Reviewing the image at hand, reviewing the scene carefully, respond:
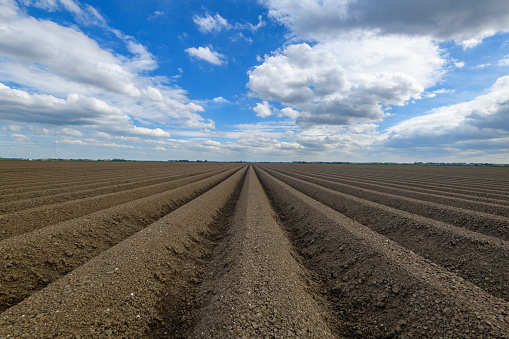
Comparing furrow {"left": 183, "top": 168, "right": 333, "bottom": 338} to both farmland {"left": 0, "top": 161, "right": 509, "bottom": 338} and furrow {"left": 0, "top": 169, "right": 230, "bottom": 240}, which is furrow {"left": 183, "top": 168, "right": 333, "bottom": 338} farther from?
furrow {"left": 0, "top": 169, "right": 230, "bottom": 240}

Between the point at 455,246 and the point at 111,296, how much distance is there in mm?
9374

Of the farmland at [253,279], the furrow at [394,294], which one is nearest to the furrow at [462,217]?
the farmland at [253,279]

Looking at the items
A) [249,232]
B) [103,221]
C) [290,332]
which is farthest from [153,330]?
[103,221]

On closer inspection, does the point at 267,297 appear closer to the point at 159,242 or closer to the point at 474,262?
the point at 159,242

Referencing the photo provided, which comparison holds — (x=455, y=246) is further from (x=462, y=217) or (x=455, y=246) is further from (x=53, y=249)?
(x=53, y=249)

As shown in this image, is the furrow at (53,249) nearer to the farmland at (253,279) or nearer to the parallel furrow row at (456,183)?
the farmland at (253,279)

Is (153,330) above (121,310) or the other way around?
the other way around

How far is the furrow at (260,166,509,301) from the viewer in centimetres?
552

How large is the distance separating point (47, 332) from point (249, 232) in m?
5.89

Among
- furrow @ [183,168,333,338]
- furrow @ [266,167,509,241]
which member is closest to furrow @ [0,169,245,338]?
furrow @ [183,168,333,338]

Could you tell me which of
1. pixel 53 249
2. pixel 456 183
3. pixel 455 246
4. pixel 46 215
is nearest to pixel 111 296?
pixel 53 249

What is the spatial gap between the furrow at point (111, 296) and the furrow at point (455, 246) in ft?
23.6

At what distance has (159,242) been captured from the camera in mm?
7594

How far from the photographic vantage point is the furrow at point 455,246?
5.52m
